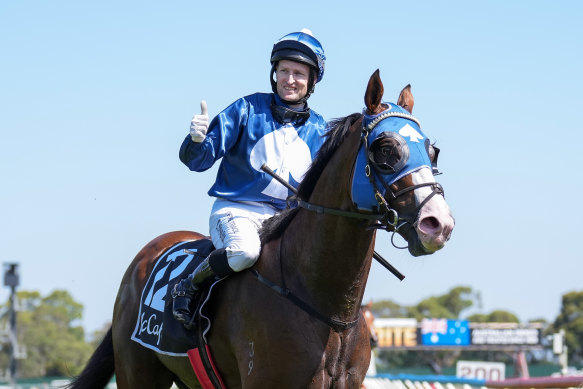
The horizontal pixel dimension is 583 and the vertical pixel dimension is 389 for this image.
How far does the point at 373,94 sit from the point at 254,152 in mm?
1158

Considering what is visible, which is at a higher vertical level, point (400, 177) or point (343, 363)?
point (400, 177)

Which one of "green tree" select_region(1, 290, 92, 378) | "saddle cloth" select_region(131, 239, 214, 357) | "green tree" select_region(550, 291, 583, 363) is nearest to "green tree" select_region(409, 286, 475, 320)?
"green tree" select_region(550, 291, 583, 363)

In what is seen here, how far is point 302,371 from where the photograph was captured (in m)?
4.73

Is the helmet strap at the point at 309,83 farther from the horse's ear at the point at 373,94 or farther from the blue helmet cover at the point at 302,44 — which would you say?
the horse's ear at the point at 373,94

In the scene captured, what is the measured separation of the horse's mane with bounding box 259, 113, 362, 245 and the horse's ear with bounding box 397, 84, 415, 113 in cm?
29

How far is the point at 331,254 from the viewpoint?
4855mm

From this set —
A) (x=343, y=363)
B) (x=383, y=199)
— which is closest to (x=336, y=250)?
(x=383, y=199)

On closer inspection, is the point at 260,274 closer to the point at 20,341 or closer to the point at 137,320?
the point at 137,320

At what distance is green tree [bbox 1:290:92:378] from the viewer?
5538 centimetres

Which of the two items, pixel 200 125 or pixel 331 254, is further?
pixel 200 125

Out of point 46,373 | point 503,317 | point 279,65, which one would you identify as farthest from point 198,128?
point 503,317

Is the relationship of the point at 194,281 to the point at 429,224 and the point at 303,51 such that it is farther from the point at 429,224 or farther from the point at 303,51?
the point at 429,224

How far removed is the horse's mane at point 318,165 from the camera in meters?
5.00

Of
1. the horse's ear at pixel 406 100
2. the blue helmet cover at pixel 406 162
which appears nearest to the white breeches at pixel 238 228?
the blue helmet cover at pixel 406 162
